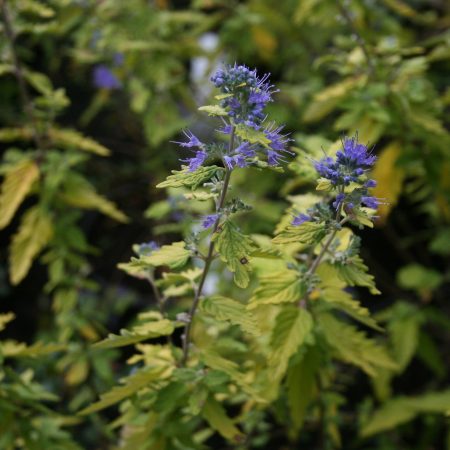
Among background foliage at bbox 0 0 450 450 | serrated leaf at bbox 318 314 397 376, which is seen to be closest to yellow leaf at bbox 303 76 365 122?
background foliage at bbox 0 0 450 450

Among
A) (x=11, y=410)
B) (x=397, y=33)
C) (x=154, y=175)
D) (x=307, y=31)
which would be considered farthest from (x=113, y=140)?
(x=11, y=410)

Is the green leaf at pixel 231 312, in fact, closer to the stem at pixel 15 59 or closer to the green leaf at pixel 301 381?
the green leaf at pixel 301 381

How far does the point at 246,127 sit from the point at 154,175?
8.33ft

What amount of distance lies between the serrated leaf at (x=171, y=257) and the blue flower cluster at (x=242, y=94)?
1.12ft

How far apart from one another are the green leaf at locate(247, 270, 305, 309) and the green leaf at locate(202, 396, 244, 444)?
0.32 metres

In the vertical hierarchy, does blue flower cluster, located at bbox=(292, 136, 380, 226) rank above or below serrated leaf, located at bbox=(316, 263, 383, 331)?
above

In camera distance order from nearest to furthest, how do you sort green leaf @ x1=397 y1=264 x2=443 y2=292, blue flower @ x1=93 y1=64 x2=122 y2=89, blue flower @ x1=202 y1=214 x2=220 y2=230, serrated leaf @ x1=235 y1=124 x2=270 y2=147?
serrated leaf @ x1=235 y1=124 x2=270 y2=147 → blue flower @ x1=202 y1=214 x2=220 y2=230 → green leaf @ x1=397 y1=264 x2=443 y2=292 → blue flower @ x1=93 y1=64 x2=122 y2=89

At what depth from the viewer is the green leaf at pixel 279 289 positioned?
1.39 meters

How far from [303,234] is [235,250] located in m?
0.15

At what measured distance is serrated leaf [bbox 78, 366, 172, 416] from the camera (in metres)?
1.42

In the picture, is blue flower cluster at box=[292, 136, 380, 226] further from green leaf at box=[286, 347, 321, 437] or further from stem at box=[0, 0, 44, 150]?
stem at box=[0, 0, 44, 150]

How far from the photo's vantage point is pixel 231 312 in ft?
4.39

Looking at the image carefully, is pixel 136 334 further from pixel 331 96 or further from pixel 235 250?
pixel 331 96

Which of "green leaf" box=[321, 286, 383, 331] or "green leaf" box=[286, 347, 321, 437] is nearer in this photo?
"green leaf" box=[321, 286, 383, 331]
